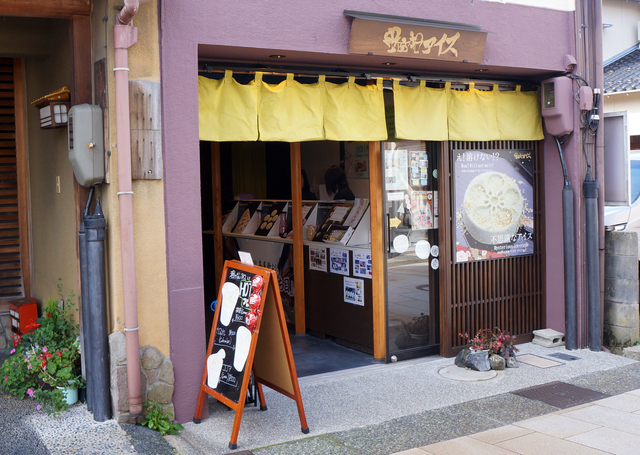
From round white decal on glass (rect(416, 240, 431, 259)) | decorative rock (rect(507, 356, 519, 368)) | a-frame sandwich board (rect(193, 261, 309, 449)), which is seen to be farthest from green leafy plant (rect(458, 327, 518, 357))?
a-frame sandwich board (rect(193, 261, 309, 449))

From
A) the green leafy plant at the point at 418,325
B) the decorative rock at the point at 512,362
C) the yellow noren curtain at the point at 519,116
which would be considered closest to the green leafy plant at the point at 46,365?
the green leafy plant at the point at 418,325

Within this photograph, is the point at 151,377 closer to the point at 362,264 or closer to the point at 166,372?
Result: the point at 166,372

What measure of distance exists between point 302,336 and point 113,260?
3876 mm

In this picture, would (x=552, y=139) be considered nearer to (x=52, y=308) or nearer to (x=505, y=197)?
(x=505, y=197)

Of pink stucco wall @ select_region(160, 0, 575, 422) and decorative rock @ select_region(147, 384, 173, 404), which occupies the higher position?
pink stucco wall @ select_region(160, 0, 575, 422)

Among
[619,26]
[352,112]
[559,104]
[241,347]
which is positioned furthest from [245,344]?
[619,26]

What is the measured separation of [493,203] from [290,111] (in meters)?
2.78

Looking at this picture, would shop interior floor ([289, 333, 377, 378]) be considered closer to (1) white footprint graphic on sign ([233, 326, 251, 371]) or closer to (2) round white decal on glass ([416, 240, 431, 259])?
(2) round white decal on glass ([416, 240, 431, 259])

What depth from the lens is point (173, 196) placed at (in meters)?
5.20

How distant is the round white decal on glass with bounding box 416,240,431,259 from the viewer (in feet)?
23.4

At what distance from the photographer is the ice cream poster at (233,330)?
15.9 feet

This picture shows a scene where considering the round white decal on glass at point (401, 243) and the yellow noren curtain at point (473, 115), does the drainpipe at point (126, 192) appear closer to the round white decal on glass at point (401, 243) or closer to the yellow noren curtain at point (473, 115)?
the round white decal on glass at point (401, 243)

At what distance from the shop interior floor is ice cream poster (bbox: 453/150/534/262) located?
1.62 metres

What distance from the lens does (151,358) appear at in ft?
16.8
